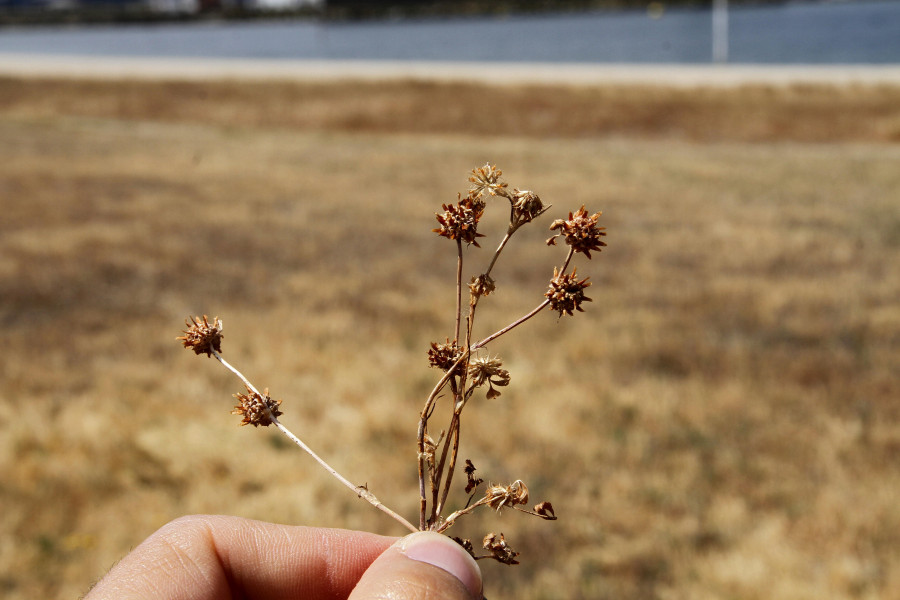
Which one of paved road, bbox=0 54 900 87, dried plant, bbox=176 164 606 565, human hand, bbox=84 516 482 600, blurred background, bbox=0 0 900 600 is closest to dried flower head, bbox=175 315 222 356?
dried plant, bbox=176 164 606 565

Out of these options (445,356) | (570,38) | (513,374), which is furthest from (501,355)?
(570,38)

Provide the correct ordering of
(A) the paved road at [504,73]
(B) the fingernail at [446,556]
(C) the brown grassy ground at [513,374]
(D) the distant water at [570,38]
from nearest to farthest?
(B) the fingernail at [446,556]
(C) the brown grassy ground at [513,374]
(A) the paved road at [504,73]
(D) the distant water at [570,38]

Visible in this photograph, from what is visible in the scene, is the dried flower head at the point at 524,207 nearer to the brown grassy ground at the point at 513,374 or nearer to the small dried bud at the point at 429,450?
the small dried bud at the point at 429,450

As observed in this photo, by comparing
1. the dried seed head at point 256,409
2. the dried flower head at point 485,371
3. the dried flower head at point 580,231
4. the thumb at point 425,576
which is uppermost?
the dried flower head at point 580,231

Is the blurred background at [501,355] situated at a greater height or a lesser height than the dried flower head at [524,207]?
lesser

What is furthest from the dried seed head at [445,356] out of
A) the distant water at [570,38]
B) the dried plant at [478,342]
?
the distant water at [570,38]

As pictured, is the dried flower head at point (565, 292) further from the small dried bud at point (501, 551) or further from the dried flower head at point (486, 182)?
the small dried bud at point (501, 551)

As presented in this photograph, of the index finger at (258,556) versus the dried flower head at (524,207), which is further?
the index finger at (258,556)

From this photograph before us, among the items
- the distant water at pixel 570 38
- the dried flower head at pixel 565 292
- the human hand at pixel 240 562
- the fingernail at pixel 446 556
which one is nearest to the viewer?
the dried flower head at pixel 565 292
